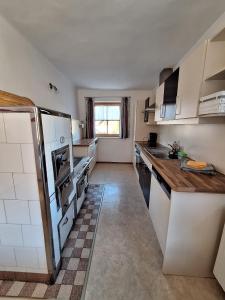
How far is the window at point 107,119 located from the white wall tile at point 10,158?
4.14 metres

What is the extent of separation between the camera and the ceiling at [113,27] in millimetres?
1377

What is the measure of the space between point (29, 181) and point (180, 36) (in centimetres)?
242

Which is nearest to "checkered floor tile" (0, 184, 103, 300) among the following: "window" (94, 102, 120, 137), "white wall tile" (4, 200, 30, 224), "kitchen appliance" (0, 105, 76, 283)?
"kitchen appliance" (0, 105, 76, 283)

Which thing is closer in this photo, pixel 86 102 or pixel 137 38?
pixel 137 38

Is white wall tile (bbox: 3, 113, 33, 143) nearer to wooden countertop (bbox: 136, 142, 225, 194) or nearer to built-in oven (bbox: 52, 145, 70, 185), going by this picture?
built-in oven (bbox: 52, 145, 70, 185)

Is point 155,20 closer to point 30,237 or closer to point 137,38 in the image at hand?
point 137,38

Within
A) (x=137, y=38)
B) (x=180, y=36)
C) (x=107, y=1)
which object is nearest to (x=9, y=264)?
(x=107, y=1)

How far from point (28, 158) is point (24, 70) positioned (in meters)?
1.59

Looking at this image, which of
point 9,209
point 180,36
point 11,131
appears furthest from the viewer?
point 180,36

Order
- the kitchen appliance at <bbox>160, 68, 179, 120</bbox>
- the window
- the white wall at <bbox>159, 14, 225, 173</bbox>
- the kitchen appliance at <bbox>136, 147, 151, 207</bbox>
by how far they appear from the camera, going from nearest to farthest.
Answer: the white wall at <bbox>159, 14, 225, 173</bbox>, the kitchen appliance at <bbox>160, 68, 179, 120</bbox>, the kitchen appliance at <bbox>136, 147, 151, 207</bbox>, the window

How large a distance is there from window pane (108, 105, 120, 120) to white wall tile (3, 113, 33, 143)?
A: 4.18 metres

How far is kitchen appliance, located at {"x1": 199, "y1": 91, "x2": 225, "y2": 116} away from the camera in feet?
3.43

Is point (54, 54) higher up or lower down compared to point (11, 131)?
higher up

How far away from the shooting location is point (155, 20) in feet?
5.14
